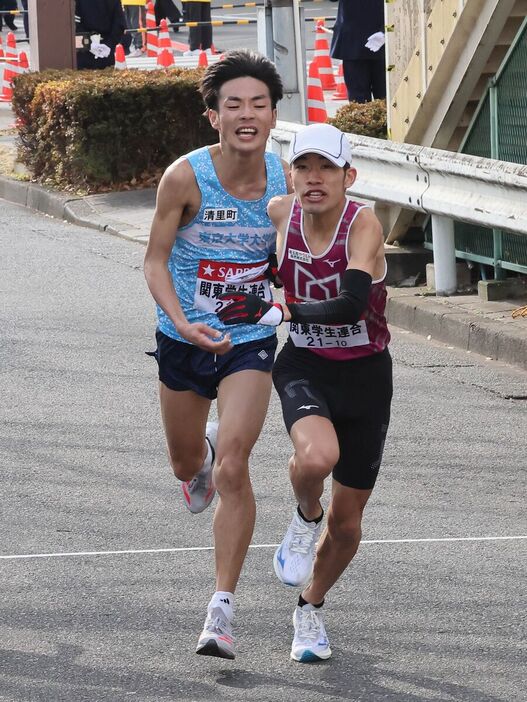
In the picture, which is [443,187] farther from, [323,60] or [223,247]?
[323,60]

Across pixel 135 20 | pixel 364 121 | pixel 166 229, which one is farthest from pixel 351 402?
pixel 135 20

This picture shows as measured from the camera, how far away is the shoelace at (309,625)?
4.93 metres

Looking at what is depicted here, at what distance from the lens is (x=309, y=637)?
492 centimetres

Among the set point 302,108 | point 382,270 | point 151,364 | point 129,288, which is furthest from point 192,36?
point 382,270

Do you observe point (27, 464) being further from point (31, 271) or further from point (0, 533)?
point (31, 271)

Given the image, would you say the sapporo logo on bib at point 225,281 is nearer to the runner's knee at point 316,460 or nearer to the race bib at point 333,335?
the race bib at point 333,335

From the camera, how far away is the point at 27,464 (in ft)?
23.8

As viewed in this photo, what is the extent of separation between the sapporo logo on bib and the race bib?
16.0 inches

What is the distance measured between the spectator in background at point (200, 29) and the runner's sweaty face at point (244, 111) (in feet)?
82.0

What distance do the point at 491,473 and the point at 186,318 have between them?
2.29 metres

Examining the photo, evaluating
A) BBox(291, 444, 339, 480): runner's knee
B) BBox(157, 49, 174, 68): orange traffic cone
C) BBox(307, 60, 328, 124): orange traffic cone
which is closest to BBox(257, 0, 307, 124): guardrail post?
BBox(307, 60, 328, 124): orange traffic cone

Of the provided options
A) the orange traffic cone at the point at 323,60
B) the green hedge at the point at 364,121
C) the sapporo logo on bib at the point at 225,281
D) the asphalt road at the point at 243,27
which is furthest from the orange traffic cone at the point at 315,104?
the sapporo logo on bib at the point at 225,281

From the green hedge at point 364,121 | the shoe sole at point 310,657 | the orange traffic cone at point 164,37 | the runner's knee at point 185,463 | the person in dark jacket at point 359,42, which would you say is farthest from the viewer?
the orange traffic cone at point 164,37

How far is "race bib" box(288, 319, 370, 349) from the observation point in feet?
16.1
